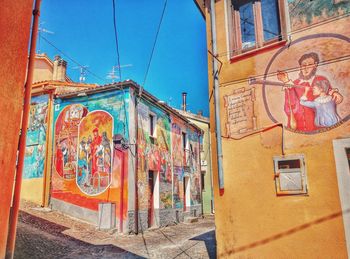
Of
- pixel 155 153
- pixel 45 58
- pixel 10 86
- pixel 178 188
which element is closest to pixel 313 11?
pixel 10 86

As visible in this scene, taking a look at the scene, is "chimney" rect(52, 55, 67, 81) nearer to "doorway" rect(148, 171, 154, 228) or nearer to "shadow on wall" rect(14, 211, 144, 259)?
"doorway" rect(148, 171, 154, 228)

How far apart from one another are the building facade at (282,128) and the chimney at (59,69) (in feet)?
48.9

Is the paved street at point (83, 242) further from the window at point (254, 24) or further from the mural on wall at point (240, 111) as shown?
the window at point (254, 24)

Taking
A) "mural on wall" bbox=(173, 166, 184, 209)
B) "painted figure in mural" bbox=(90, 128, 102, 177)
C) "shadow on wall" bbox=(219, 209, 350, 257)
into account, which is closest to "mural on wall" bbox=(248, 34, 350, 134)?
"shadow on wall" bbox=(219, 209, 350, 257)

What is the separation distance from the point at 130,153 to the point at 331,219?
9.69 meters

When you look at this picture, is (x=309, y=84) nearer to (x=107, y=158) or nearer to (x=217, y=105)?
(x=217, y=105)

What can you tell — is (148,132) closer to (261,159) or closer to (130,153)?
(130,153)

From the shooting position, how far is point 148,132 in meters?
15.7

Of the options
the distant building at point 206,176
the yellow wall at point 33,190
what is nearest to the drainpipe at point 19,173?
the yellow wall at point 33,190

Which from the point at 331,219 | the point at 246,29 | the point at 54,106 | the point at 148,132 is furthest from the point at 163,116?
the point at 331,219

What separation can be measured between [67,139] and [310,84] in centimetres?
1196

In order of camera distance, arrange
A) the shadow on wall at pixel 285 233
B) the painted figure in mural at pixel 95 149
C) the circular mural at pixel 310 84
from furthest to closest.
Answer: the painted figure in mural at pixel 95 149, the circular mural at pixel 310 84, the shadow on wall at pixel 285 233

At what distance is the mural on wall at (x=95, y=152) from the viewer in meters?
13.5

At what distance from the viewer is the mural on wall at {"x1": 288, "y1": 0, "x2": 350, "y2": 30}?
539cm
